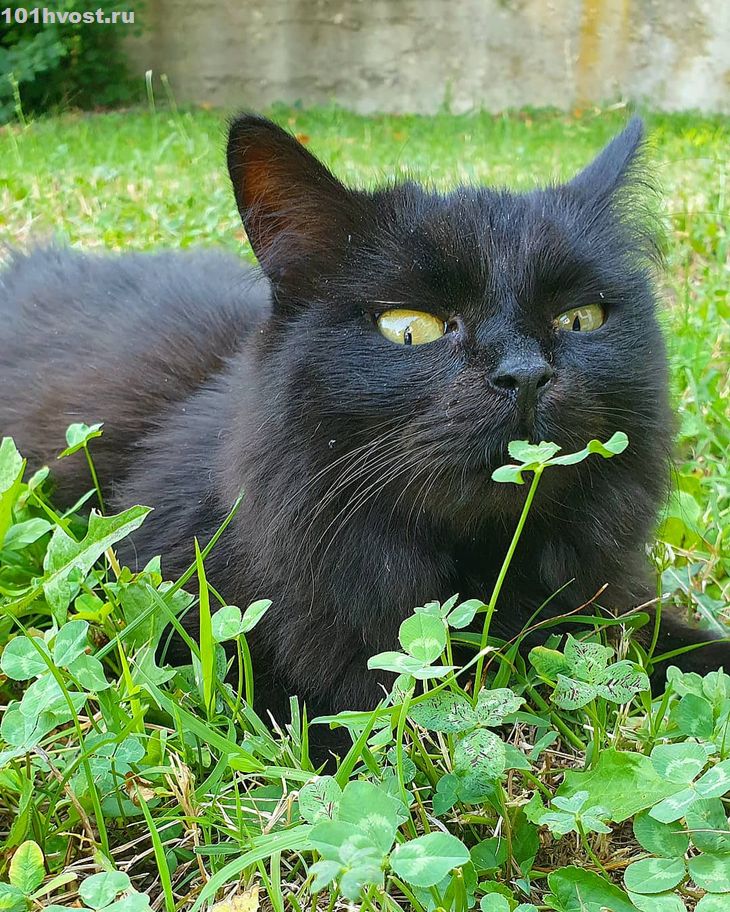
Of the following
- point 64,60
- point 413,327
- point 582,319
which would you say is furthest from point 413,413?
point 64,60

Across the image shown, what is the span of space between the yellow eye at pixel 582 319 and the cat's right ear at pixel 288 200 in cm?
34

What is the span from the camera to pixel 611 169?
1.52 metres

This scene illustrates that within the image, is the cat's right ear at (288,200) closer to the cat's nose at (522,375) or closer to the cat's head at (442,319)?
the cat's head at (442,319)

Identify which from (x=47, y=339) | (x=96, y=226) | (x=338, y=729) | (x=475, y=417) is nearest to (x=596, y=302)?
(x=475, y=417)

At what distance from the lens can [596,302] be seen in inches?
51.3

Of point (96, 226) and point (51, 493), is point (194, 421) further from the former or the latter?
point (96, 226)

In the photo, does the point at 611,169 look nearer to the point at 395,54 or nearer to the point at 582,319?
the point at 582,319

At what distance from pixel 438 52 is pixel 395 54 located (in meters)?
0.53

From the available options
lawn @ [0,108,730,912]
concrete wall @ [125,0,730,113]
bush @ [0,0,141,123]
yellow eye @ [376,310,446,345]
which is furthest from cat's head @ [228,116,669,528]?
concrete wall @ [125,0,730,113]

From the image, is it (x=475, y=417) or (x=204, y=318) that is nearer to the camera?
(x=475, y=417)

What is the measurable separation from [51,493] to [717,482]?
141 cm

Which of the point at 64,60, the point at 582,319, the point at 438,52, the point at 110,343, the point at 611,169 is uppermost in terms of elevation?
the point at 64,60

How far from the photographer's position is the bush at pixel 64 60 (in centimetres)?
966

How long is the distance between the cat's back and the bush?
8536 mm
